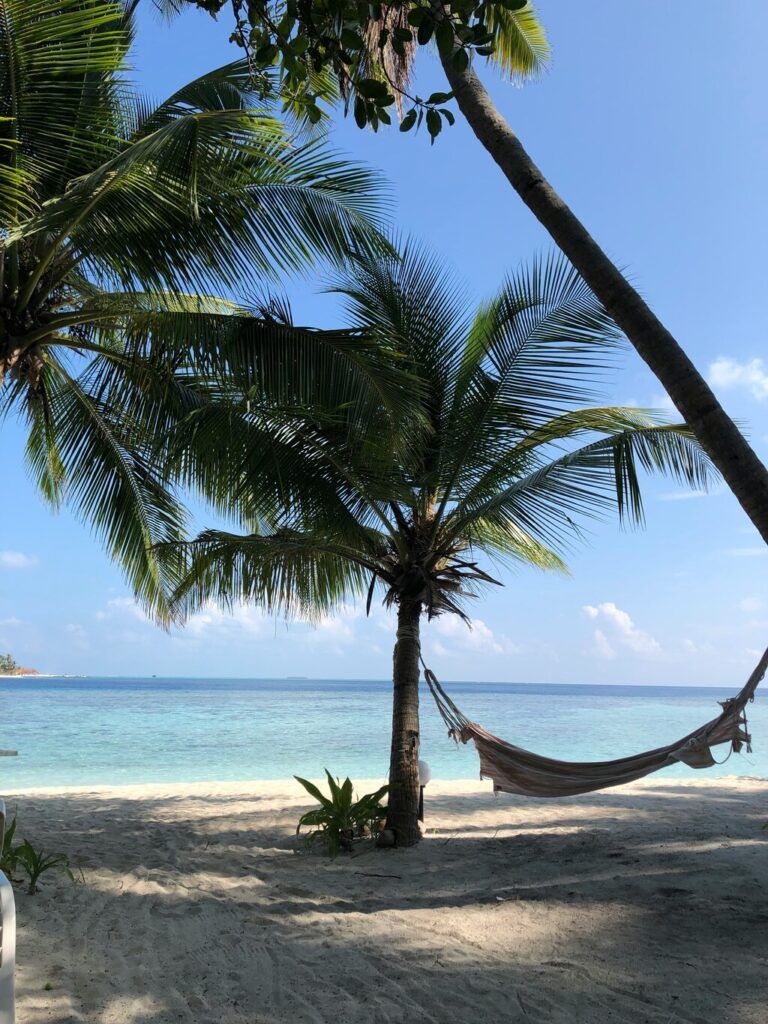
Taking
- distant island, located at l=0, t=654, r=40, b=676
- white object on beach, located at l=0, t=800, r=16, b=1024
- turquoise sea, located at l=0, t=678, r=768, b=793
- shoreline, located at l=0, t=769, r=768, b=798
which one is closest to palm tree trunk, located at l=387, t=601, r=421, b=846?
shoreline, located at l=0, t=769, r=768, b=798

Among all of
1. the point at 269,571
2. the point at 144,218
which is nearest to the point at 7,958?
the point at 144,218

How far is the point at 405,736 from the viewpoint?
4.96 m

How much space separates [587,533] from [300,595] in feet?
6.37

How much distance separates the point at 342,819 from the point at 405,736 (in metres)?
0.61

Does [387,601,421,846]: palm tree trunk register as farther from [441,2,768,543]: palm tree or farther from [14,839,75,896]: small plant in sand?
[441,2,768,543]: palm tree

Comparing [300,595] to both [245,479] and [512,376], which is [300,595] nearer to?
[245,479]

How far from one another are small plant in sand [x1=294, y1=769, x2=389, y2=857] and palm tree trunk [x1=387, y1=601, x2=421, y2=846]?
0.15m

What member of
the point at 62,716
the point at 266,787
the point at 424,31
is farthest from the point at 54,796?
the point at 62,716

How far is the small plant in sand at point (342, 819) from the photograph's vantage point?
470 cm

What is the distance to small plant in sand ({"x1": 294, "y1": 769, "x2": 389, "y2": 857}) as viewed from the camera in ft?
15.4

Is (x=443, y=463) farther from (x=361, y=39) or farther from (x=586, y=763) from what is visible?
(x=361, y=39)

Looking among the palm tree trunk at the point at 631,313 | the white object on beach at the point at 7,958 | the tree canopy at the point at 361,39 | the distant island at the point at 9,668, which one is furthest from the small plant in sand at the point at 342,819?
the distant island at the point at 9,668

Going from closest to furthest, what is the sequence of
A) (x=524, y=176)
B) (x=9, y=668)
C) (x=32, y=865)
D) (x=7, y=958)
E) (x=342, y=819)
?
(x=7, y=958) < (x=524, y=176) < (x=32, y=865) < (x=342, y=819) < (x=9, y=668)

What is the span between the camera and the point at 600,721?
2612 centimetres
